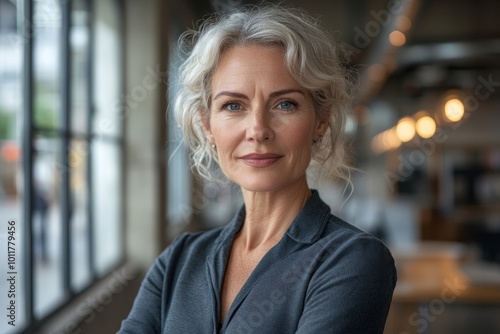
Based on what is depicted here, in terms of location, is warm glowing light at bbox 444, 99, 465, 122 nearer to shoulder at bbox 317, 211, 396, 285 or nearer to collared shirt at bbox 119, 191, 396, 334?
collared shirt at bbox 119, 191, 396, 334

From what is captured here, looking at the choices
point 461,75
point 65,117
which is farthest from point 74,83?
point 461,75

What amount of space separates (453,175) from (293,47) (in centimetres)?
1362

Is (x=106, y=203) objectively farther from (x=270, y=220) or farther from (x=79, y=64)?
(x=270, y=220)

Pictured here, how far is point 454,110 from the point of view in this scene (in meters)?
4.09

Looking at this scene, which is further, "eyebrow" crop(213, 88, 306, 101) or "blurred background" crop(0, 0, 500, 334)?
"blurred background" crop(0, 0, 500, 334)

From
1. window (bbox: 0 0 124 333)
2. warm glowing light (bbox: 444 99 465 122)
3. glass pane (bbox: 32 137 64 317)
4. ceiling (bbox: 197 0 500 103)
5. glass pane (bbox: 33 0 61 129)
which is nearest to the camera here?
window (bbox: 0 0 124 333)

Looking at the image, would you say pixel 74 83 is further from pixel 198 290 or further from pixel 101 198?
pixel 198 290

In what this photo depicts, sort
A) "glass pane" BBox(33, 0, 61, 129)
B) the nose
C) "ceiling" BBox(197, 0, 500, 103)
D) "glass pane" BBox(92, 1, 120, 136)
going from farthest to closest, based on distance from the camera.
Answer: "ceiling" BBox(197, 0, 500, 103) < "glass pane" BBox(92, 1, 120, 136) < "glass pane" BBox(33, 0, 61, 129) < the nose

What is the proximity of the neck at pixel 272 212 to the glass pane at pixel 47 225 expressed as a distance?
2344 mm

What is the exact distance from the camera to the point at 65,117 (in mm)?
4242

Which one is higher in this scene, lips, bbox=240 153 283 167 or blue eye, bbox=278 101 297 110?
blue eye, bbox=278 101 297 110

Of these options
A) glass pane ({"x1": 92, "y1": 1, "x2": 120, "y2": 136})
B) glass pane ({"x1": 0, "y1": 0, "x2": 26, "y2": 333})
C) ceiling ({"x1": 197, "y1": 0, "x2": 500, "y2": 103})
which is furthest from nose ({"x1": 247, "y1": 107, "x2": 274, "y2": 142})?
ceiling ({"x1": 197, "y1": 0, "x2": 500, "y2": 103})

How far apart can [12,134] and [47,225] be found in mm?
863

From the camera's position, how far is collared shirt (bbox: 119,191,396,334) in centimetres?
115
